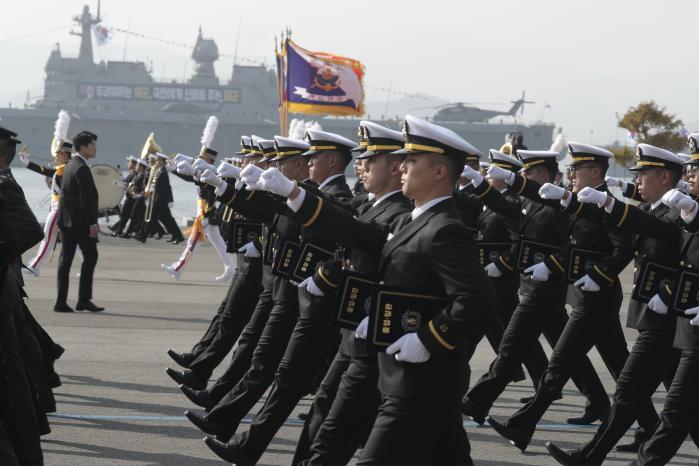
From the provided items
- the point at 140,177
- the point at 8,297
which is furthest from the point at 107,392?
the point at 140,177

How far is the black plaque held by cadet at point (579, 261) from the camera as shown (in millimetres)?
7422

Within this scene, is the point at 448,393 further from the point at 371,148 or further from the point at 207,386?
the point at 207,386

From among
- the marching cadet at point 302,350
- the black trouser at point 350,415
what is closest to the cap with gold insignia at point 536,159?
the marching cadet at point 302,350

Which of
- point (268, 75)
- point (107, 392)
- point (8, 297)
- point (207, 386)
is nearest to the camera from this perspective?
point (8, 297)

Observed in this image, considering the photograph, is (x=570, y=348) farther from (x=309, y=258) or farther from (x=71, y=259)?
(x=71, y=259)

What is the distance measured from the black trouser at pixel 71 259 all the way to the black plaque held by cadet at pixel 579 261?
629cm

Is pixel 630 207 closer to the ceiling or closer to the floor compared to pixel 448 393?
closer to the ceiling

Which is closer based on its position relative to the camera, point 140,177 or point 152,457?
point 152,457

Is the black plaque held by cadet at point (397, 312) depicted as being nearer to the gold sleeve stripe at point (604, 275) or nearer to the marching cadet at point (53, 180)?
the gold sleeve stripe at point (604, 275)

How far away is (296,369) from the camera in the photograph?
6.21m

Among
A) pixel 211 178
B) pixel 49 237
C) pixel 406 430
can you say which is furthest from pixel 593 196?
pixel 49 237

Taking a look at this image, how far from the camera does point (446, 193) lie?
14.8 feet

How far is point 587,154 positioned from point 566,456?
6.78 feet

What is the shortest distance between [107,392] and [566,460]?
3426 millimetres
